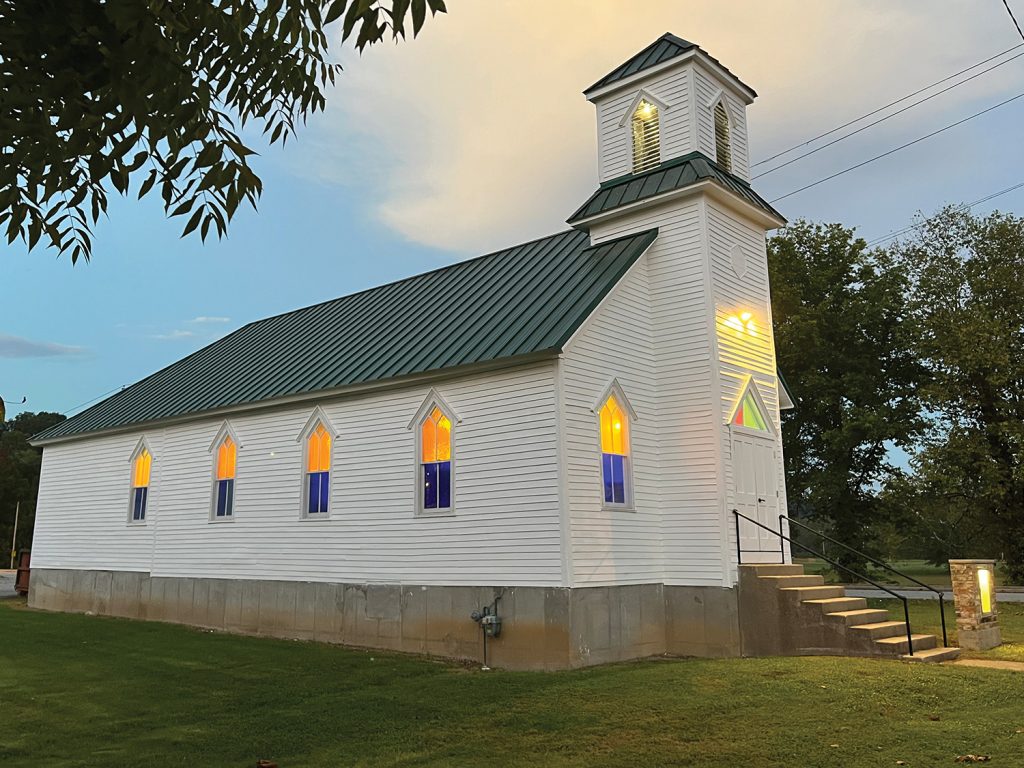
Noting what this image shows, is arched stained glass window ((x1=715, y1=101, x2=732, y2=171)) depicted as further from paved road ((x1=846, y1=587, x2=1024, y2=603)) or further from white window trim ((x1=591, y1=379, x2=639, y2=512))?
paved road ((x1=846, y1=587, x2=1024, y2=603))

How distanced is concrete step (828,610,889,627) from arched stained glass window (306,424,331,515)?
9.79 meters

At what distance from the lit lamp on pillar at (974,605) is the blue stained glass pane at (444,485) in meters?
8.42

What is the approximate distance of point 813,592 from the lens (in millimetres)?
14000

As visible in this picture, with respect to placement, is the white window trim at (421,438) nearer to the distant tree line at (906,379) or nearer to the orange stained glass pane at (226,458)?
the orange stained glass pane at (226,458)

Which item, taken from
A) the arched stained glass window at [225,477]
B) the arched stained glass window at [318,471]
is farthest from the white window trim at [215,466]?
the arched stained glass window at [318,471]

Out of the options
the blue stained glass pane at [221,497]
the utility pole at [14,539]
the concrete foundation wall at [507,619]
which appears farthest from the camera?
the utility pole at [14,539]

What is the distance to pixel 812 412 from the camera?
34875mm

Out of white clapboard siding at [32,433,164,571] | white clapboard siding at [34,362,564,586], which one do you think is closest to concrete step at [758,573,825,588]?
white clapboard siding at [34,362,564,586]

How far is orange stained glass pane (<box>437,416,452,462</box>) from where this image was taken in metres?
15.2

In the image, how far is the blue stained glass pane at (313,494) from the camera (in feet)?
57.1

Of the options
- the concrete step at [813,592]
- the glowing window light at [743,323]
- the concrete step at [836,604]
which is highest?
the glowing window light at [743,323]

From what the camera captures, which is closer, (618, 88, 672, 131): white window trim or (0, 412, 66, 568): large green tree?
(618, 88, 672, 131): white window trim

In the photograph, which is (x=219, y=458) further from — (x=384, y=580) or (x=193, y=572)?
(x=384, y=580)

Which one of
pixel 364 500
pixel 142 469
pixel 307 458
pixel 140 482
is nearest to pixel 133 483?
pixel 140 482
